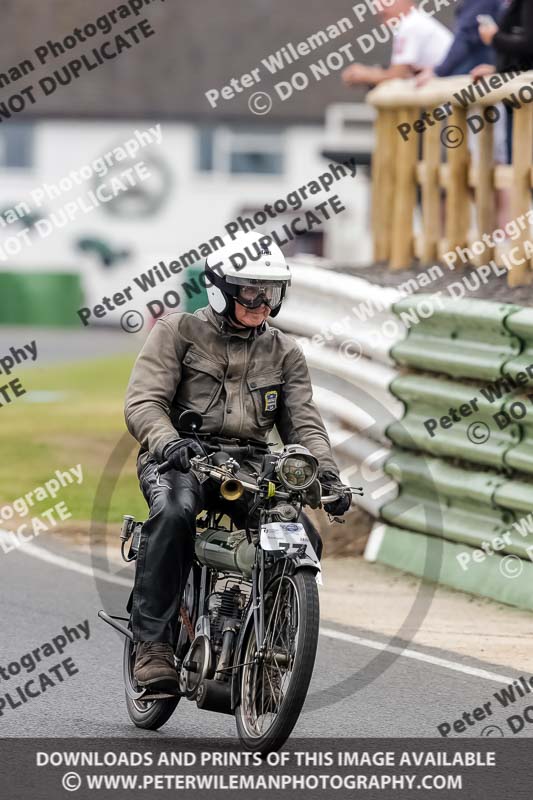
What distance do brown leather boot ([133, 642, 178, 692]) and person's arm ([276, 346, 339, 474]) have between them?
93 cm

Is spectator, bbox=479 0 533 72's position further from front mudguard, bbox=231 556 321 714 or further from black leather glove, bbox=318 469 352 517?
front mudguard, bbox=231 556 321 714

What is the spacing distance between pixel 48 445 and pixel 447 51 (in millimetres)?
5469

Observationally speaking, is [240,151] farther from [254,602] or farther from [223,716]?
[254,602]

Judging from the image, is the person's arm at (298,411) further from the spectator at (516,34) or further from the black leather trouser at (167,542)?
the spectator at (516,34)

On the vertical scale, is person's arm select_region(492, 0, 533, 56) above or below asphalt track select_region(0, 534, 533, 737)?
above

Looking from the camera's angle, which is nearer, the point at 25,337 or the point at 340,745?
the point at 340,745

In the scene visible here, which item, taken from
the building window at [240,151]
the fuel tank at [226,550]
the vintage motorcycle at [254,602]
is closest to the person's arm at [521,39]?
the vintage motorcycle at [254,602]

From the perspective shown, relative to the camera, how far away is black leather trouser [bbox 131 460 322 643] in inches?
252

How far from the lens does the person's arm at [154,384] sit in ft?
21.5

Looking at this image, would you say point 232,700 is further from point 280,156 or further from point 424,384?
point 280,156

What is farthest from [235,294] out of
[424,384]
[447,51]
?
[447,51]

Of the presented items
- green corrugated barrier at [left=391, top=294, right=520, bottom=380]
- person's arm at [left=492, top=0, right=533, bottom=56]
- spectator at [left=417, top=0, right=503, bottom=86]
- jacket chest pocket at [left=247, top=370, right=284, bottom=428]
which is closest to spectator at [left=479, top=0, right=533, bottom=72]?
person's arm at [left=492, top=0, right=533, bottom=56]

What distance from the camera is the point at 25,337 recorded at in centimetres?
3562

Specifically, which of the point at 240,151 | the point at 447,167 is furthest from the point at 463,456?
the point at 240,151
